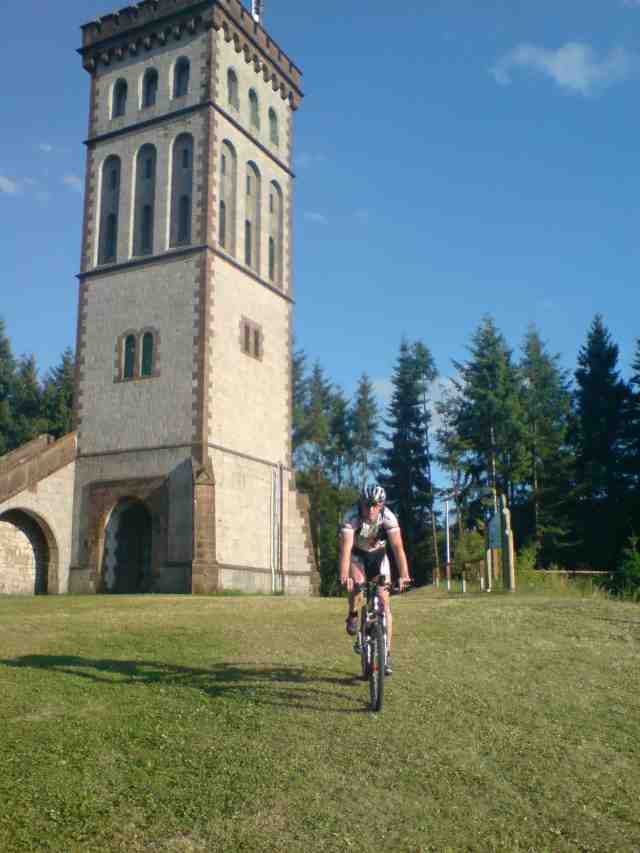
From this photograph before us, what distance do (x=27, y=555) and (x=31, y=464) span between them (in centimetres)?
294

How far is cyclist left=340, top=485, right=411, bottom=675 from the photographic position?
376 inches

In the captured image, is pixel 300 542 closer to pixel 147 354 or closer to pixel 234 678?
pixel 147 354

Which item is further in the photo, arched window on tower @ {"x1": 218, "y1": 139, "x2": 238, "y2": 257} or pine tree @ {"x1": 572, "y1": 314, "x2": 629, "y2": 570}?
pine tree @ {"x1": 572, "y1": 314, "x2": 629, "y2": 570}

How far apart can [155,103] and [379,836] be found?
31.3 meters

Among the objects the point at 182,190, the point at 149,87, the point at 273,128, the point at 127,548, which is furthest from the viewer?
the point at 273,128

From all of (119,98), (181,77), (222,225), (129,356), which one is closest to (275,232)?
(222,225)

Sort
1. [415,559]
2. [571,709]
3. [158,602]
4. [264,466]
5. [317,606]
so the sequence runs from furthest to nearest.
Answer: [415,559] → [264,466] → [158,602] → [317,606] → [571,709]

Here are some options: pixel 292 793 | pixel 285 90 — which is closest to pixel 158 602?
pixel 292 793

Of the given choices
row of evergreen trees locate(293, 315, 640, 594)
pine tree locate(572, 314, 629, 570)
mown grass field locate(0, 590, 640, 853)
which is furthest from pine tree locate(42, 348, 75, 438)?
mown grass field locate(0, 590, 640, 853)

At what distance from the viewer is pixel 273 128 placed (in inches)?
1433

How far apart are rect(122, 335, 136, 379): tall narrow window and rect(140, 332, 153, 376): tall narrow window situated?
0.44 m

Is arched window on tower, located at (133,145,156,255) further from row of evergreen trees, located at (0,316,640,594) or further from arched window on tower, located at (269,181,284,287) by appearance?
row of evergreen trees, located at (0,316,640,594)

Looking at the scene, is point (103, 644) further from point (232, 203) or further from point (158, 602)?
point (232, 203)

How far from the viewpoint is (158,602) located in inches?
838
